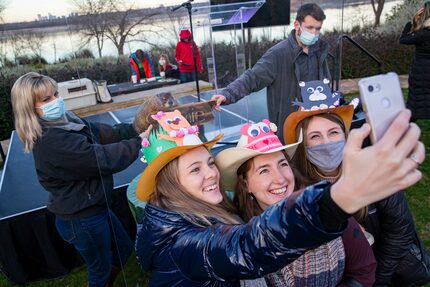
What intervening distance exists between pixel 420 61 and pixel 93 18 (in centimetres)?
351

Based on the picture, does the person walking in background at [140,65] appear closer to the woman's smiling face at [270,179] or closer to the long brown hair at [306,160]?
the long brown hair at [306,160]

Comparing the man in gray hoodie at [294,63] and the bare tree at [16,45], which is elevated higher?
the bare tree at [16,45]

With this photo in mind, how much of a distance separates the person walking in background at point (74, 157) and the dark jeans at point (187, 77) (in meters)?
1.06

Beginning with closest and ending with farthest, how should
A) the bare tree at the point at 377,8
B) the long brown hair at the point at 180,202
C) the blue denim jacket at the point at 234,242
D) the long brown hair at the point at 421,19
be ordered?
the blue denim jacket at the point at 234,242 < the long brown hair at the point at 180,202 < the long brown hair at the point at 421,19 < the bare tree at the point at 377,8

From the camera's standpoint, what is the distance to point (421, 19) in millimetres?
3564

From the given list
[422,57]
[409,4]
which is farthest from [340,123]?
[409,4]

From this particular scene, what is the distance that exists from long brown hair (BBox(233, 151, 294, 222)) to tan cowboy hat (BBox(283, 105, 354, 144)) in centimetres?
42

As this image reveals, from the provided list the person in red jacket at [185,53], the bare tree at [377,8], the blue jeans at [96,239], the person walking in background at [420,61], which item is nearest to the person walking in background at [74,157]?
the blue jeans at [96,239]

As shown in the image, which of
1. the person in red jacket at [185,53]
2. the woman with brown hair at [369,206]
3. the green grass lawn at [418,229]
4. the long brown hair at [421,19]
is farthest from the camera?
the long brown hair at [421,19]

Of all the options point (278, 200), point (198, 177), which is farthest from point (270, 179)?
point (198, 177)

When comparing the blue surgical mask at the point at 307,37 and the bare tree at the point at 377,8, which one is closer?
the blue surgical mask at the point at 307,37

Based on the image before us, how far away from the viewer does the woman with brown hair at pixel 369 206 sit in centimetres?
143

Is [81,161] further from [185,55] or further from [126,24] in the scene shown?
[185,55]

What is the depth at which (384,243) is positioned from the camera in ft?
4.83
